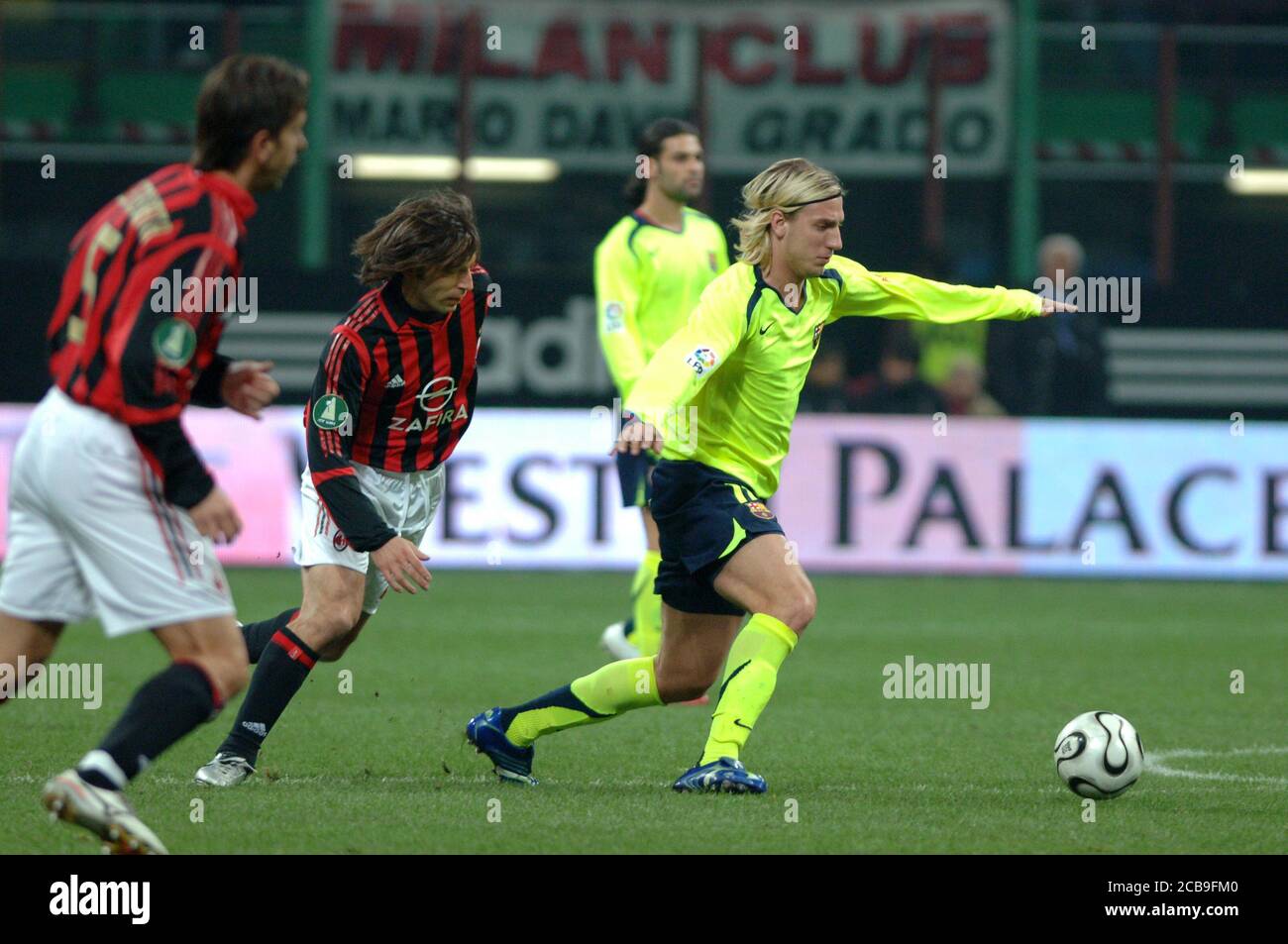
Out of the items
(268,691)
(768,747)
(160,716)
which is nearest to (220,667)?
(160,716)

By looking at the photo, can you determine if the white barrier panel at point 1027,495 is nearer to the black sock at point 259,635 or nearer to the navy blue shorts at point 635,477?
the navy blue shorts at point 635,477

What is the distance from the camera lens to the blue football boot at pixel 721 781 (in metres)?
6.05

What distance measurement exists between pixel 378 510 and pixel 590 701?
33.6 inches

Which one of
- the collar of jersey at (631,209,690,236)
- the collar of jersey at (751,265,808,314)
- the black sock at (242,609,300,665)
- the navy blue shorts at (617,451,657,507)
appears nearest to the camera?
the collar of jersey at (751,265,808,314)

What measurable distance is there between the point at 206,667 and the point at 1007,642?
6552mm

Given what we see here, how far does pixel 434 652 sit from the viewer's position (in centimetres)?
995

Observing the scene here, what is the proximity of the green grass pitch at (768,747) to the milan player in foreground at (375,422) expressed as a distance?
373mm

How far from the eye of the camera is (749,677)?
605 centimetres

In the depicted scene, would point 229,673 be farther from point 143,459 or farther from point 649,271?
point 649,271

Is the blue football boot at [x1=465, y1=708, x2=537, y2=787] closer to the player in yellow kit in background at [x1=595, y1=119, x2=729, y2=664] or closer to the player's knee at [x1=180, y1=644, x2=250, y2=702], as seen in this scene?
the player's knee at [x1=180, y1=644, x2=250, y2=702]

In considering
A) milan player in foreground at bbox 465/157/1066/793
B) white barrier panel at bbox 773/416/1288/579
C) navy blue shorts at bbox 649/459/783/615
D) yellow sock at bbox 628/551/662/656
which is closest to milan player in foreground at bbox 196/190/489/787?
milan player in foreground at bbox 465/157/1066/793

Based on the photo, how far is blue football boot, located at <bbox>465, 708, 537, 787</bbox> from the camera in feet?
20.8

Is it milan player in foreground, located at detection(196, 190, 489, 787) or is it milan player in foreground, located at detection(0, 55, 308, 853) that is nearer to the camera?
milan player in foreground, located at detection(0, 55, 308, 853)

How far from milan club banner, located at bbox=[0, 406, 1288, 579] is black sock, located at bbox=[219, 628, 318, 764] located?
7530 millimetres
